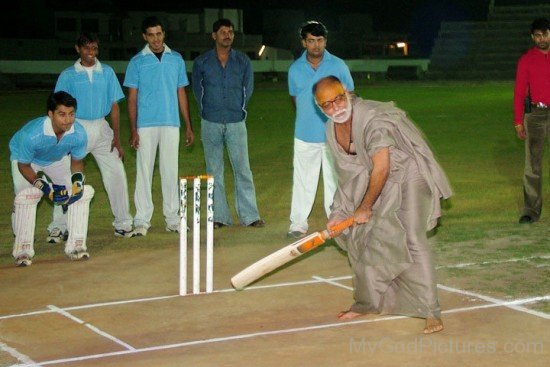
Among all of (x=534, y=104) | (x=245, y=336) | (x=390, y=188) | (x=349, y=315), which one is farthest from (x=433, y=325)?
(x=534, y=104)

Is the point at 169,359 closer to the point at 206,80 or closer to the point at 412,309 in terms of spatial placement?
the point at 412,309

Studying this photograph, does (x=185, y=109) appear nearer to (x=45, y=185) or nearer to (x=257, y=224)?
(x=257, y=224)

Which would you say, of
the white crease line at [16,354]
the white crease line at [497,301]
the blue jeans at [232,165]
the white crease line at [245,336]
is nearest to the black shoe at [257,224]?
the blue jeans at [232,165]

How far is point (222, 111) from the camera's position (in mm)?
11203

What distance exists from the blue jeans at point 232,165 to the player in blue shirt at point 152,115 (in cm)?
46

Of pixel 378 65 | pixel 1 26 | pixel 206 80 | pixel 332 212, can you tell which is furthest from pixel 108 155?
pixel 1 26

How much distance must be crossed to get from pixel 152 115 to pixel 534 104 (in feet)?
13.4

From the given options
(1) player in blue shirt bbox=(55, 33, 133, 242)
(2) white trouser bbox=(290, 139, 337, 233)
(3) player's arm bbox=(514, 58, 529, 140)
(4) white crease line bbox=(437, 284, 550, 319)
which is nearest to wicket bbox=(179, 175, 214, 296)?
(4) white crease line bbox=(437, 284, 550, 319)

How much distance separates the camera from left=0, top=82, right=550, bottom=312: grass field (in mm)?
8930

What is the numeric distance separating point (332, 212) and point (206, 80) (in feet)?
14.6

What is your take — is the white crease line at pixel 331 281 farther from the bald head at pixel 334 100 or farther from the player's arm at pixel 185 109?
the player's arm at pixel 185 109

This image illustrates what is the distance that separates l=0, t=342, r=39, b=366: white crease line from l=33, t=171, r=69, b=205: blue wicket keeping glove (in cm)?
271

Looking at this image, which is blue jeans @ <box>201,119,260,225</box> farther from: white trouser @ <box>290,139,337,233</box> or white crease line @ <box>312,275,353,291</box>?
white crease line @ <box>312,275,353,291</box>

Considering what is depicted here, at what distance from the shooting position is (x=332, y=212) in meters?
7.20
